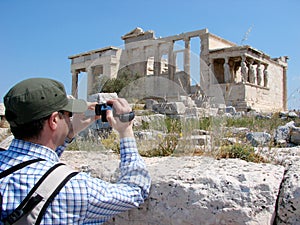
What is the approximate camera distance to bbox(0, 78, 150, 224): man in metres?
1.49

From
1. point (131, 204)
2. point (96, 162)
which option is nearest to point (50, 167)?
point (131, 204)

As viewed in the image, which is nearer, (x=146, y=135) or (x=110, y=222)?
(x=110, y=222)

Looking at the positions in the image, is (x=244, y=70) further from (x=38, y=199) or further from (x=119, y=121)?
(x=38, y=199)

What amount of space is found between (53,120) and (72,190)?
37 centimetres

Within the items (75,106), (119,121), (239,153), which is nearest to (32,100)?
(75,106)

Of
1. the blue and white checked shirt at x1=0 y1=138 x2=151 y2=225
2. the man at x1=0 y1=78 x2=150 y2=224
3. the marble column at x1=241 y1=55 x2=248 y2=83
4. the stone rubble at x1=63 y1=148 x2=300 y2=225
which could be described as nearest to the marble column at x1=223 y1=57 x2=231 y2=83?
the marble column at x1=241 y1=55 x2=248 y2=83

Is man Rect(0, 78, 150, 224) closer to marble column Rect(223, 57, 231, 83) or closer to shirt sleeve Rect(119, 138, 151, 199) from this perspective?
shirt sleeve Rect(119, 138, 151, 199)

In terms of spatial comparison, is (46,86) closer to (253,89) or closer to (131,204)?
(131,204)

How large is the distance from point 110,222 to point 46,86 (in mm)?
1025

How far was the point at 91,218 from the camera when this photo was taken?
1.67 m

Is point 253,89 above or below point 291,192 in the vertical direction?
above

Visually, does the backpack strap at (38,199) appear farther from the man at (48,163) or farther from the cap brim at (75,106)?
the cap brim at (75,106)

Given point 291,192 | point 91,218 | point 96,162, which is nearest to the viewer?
point 91,218

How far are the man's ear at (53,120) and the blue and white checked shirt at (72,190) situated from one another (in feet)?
0.36
